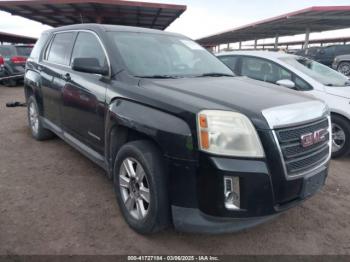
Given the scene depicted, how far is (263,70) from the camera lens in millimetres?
5645

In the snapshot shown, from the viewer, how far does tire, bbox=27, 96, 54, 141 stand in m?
5.06

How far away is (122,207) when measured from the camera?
9.48ft

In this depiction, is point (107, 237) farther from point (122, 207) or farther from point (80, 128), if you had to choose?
point (80, 128)

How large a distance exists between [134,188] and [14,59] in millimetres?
11597

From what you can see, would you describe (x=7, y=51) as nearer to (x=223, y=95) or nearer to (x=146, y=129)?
(x=146, y=129)

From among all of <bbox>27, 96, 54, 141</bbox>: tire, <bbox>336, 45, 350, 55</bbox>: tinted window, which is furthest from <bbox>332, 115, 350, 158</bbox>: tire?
<bbox>336, 45, 350, 55</bbox>: tinted window

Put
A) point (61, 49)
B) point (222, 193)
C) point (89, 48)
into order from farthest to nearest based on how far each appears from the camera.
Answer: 1. point (61, 49)
2. point (89, 48)
3. point (222, 193)

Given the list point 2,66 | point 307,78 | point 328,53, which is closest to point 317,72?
point 307,78

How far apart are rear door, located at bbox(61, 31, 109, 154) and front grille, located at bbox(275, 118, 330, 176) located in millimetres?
1682

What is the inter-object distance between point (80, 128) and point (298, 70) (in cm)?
370

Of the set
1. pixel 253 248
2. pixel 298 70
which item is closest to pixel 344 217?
pixel 253 248

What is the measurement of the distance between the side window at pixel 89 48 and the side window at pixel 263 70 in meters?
3.27

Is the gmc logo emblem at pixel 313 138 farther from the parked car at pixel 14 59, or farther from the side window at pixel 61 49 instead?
the parked car at pixel 14 59

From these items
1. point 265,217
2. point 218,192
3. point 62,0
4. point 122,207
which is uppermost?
point 62,0
